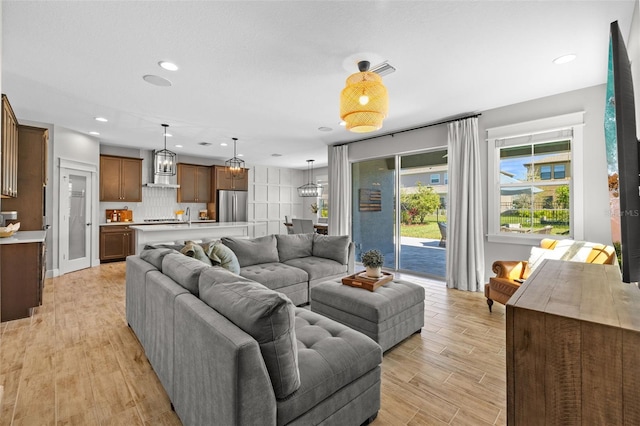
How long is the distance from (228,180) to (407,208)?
506cm

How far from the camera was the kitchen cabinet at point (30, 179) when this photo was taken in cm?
396

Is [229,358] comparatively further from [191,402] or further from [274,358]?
[191,402]

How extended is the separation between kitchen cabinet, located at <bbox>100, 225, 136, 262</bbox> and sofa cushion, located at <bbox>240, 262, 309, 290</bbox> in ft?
13.6

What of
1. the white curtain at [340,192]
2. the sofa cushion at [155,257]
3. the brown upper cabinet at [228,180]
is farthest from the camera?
the brown upper cabinet at [228,180]

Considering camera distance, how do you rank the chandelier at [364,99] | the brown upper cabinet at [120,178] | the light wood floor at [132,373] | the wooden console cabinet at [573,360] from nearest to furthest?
1. the wooden console cabinet at [573,360]
2. the light wood floor at [132,373]
3. the chandelier at [364,99]
4. the brown upper cabinet at [120,178]

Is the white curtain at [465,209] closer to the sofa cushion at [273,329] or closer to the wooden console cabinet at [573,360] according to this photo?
the wooden console cabinet at [573,360]

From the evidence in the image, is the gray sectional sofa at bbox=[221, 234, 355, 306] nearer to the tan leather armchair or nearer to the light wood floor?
the light wood floor

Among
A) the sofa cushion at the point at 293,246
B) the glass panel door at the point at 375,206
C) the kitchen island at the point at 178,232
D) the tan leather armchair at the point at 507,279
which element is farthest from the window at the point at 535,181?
the kitchen island at the point at 178,232

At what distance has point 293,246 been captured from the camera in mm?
4277

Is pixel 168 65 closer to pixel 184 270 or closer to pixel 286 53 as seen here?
pixel 286 53

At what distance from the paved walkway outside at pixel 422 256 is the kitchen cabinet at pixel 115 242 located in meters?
5.70

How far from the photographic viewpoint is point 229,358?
1.09 meters

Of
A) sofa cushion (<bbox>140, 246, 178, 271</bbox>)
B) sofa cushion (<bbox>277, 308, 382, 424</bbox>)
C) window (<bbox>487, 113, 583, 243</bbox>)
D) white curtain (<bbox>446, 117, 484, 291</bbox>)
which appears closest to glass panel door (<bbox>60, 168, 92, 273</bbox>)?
sofa cushion (<bbox>140, 246, 178, 271</bbox>)

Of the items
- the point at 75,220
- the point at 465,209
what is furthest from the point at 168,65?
the point at 75,220
